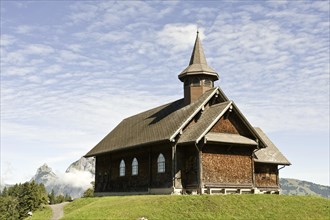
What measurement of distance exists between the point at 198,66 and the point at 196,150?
10.4 meters

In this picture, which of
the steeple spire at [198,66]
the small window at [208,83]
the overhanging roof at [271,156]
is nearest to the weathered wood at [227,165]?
the overhanging roof at [271,156]

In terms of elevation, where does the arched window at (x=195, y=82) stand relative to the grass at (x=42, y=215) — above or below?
above

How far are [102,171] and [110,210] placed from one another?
18.6m

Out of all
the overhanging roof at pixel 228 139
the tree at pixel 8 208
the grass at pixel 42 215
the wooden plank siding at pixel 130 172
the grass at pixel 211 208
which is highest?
the overhanging roof at pixel 228 139

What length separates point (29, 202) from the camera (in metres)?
44.8

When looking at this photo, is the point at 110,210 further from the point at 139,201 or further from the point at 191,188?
the point at 191,188

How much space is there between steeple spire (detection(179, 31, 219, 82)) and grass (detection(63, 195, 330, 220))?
1374 cm

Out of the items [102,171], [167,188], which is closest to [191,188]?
[167,188]

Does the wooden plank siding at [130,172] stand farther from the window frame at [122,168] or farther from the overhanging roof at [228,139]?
the overhanging roof at [228,139]

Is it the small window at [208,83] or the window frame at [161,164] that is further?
the small window at [208,83]

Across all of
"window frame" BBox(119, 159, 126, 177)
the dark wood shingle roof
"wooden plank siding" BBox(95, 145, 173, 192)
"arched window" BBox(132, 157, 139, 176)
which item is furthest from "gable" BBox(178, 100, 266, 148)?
"window frame" BBox(119, 159, 126, 177)

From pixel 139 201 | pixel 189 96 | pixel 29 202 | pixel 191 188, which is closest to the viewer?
pixel 139 201

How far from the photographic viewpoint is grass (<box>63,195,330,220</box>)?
25734 millimetres

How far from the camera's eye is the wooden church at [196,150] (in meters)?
32.3
